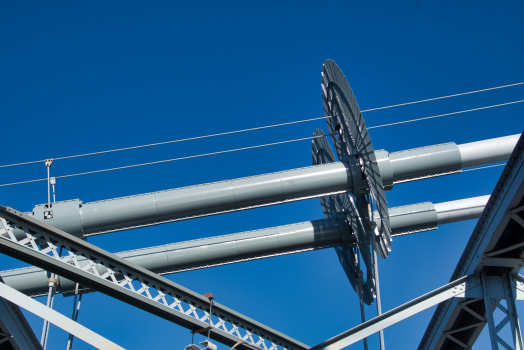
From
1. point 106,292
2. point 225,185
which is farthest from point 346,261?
point 106,292

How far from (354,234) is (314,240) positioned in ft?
5.33

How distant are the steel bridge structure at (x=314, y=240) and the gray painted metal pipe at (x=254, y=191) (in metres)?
0.04

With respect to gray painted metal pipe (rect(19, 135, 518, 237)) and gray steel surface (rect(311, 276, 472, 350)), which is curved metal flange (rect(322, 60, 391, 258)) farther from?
gray steel surface (rect(311, 276, 472, 350))

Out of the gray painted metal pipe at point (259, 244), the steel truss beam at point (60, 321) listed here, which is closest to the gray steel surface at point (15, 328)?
the steel truss beam at point (60, 321)

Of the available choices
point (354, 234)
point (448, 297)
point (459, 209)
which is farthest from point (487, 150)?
point (448, 297)

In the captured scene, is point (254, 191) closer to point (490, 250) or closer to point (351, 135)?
point (351, 135)

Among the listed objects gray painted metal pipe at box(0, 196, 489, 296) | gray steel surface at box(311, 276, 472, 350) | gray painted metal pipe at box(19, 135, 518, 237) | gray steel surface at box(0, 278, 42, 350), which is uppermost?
gray painted metal pipe at box(19, 135, 518, 237)

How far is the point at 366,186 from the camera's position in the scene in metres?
19.0

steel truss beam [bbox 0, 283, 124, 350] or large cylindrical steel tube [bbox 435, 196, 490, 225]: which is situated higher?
large cylindrical steel tube [bbox 435, 196, 490, 225]

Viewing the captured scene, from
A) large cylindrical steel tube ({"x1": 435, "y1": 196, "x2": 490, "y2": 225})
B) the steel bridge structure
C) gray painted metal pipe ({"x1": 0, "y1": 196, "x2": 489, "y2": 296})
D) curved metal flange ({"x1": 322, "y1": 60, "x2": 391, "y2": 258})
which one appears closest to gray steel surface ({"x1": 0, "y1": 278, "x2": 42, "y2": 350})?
the steel bridge structure

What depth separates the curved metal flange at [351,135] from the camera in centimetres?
1725

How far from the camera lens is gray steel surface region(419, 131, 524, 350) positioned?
41.5 feet

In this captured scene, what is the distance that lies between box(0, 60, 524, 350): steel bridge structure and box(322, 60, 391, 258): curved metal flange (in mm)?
62

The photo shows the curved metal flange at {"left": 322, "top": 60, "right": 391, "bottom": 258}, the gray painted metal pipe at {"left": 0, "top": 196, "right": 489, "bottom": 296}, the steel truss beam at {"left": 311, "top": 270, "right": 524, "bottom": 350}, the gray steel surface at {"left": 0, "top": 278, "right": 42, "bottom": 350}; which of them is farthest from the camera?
the gray painted metal pipe at {"left": 0, "top": 196, "right": 489, "bottom": 296}
